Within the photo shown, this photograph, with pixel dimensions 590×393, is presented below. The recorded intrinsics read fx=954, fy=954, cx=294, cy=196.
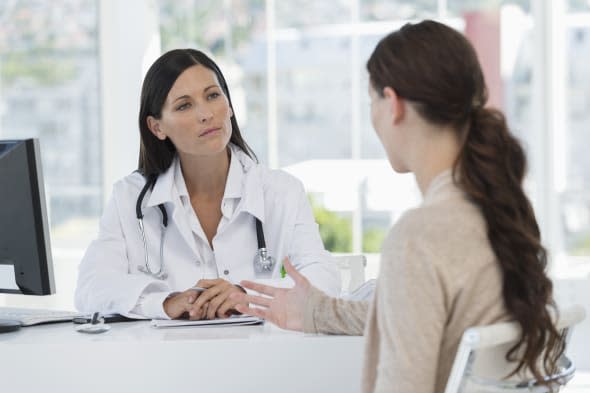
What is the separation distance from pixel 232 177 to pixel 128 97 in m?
2.33

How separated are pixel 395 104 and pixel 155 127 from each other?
1.32m

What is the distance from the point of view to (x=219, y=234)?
247 cm

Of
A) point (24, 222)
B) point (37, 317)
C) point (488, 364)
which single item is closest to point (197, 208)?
point (37, 317)

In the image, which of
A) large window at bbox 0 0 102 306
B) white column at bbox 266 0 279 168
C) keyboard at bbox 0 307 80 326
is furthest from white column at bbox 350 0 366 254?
keyboard at bbox 0 307 80 326

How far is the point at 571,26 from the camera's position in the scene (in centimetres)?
462

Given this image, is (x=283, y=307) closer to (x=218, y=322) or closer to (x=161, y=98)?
(x=218, y=322)

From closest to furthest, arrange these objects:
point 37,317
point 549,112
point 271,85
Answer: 1. point 37,317
2. point 549,112
3. point 271,85

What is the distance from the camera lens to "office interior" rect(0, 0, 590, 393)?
4.64m

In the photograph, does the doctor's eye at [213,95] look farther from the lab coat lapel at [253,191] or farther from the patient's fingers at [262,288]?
the patient's fingers at [262,288]

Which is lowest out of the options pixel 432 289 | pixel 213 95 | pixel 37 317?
pixel 37 317

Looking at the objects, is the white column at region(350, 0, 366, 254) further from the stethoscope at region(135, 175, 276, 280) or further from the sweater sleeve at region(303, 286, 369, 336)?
the sweater sleeve at region(303, 286, 369, 336)

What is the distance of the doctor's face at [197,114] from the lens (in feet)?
8.00

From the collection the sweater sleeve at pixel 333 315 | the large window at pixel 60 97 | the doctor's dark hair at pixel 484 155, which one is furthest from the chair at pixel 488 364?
the large window at pixel 60 97

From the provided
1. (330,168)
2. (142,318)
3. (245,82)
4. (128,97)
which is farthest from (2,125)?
(142,318)
